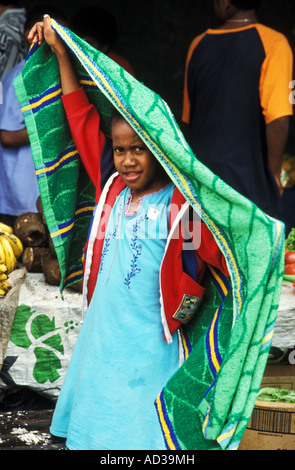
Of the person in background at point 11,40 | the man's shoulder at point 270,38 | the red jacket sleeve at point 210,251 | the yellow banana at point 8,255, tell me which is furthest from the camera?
the person in background at point 11,40

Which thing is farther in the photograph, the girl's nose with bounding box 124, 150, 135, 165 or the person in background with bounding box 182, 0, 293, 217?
the person in background with bounding box 182, 0, 293, 217

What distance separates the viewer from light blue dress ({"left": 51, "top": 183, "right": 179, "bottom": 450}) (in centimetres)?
229

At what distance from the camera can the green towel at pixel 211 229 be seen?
192cm

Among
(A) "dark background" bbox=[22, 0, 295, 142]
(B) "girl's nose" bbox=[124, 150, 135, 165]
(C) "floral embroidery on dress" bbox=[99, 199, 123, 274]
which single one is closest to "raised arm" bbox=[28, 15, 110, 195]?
(C) "floral embroidery on dress" bbox=[99, 199, 123, 274]

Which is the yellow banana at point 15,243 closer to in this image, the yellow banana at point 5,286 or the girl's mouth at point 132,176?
the yellow banana at point 5,286

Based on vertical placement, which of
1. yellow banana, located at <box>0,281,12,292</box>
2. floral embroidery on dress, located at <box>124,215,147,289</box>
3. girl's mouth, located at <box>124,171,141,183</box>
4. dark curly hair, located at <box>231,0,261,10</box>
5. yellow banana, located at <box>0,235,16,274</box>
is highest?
dark curly hair, located at <box>231,0,261,10</box>

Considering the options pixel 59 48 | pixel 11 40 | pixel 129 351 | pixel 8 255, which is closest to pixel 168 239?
pixel 129 351

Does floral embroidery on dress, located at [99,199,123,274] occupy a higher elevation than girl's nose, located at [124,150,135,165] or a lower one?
lower

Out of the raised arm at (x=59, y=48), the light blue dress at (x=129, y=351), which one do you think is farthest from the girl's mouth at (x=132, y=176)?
the raised arm at (x=59, y=48)

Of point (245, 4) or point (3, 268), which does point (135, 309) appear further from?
point (245, 4)

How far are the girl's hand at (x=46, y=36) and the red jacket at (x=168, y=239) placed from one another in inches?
7.2

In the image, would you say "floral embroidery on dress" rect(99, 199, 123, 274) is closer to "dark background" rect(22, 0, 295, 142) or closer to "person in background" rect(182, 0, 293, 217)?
"person in background" rect(182, 0, 293, 217)

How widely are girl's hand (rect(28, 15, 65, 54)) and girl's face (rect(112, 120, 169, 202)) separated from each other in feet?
1.21

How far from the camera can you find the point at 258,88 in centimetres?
386
